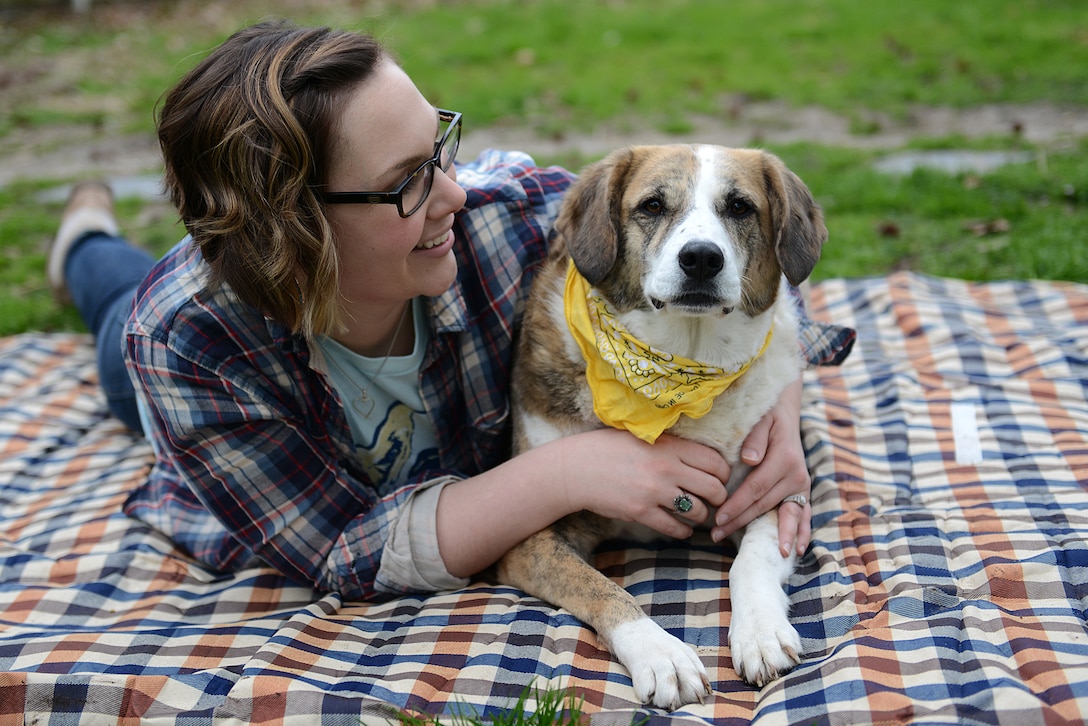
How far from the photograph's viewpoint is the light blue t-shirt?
2770 mm

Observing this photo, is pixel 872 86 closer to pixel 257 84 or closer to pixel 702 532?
pixel 702 532

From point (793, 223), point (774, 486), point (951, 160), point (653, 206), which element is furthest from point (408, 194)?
point (951, 160)

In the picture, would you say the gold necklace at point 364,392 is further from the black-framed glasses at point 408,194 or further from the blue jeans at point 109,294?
the blue jeans at point 109,294

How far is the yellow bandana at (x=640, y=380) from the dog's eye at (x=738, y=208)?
422mm

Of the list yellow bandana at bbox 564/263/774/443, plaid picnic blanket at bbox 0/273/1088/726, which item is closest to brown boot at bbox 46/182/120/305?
plaid picnic blanket at bbox 0/273/1088/726

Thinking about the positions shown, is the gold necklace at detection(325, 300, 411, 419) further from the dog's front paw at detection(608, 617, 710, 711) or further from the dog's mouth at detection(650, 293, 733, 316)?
the dog's front paw at detection(608, 617, 710, 711)

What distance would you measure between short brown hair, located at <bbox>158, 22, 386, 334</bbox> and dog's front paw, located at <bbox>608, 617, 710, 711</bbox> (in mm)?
1168

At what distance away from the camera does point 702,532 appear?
2.80 m

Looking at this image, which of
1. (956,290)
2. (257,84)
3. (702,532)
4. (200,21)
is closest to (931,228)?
(956,290)

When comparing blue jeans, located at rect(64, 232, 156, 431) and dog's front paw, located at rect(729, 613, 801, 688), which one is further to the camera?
blue jeans, located at rect(64, 232, 156, 431)

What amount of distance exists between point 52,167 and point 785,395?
20.9 feet

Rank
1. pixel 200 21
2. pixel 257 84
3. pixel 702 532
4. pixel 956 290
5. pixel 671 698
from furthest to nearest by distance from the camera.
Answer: pixel 200 21
pixel 956 290
pixel 702 532
pixel 257 84
pixel 671 698

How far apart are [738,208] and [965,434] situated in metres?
1.24

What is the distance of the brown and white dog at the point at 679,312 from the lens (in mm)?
2344
